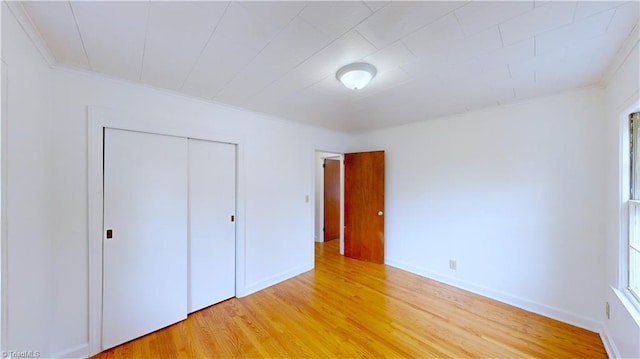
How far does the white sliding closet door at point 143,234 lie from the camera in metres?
1.96

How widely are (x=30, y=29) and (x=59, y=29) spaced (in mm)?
129

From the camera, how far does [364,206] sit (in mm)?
3973

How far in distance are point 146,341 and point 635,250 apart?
12.7ft

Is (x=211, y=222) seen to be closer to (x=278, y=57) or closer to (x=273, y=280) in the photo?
(x=273, y=280)

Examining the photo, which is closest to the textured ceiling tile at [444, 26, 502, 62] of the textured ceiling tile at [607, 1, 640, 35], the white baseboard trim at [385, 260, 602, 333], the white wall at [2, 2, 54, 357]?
the textured ceiling tile at [607, 1, 640, 35]

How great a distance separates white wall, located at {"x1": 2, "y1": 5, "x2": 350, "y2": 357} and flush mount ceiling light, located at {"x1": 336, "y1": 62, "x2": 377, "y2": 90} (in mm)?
Answer: 1473

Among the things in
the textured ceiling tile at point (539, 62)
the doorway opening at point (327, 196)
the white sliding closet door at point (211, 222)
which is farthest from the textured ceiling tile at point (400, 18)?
the doorway opening at point (327, 196)

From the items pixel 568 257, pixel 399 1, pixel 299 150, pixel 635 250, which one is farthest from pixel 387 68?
pixel 568 257

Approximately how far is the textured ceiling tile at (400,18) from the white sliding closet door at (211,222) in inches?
77.8

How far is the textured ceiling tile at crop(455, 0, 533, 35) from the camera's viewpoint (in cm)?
120

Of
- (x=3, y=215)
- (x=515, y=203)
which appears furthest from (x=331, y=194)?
(x=3, y=215)

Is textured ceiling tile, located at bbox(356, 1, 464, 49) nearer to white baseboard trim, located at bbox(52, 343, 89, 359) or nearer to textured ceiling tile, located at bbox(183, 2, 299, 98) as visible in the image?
textured ceiling tile, located at bbox(183, 2, 299, 98)

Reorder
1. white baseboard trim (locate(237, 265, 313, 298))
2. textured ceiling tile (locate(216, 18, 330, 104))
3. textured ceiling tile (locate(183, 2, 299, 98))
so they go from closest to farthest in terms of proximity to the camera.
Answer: textured ceiling tile (locate(183, 2, 299, 98))
textured ceiling tile (locate(216, 18, 330, 104))
white baseboard trim (locate(237, 265, 313, 298))

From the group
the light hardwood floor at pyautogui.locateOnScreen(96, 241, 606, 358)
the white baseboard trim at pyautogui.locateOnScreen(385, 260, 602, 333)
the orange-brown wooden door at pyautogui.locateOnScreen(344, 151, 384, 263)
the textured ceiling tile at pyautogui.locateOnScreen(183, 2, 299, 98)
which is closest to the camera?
the textured ceiling tile at pyautogui.locateOnScreen(183, 2, 299, 98)
